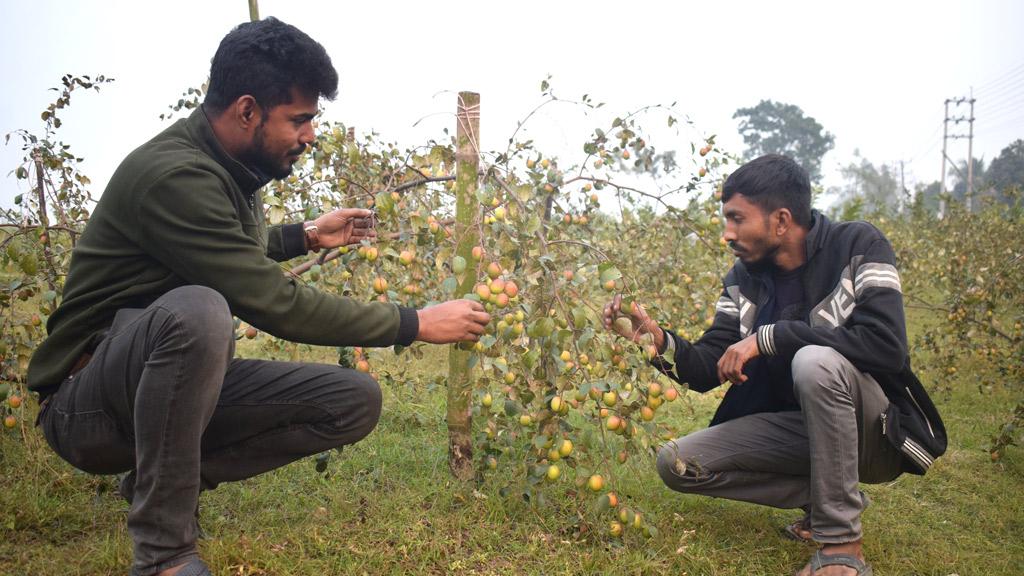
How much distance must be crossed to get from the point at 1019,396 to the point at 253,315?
460cm

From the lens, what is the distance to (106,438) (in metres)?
1.78

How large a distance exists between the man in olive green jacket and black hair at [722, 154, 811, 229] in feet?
3.68

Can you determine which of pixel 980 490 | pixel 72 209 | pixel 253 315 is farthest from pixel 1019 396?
pixel 72 209

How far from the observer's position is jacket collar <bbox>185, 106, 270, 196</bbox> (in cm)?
190

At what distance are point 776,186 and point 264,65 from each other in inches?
64.2

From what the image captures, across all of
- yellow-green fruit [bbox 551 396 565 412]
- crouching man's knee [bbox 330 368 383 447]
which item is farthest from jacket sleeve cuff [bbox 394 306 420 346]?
yellow-green fruit [bbox 551 396 565 412]

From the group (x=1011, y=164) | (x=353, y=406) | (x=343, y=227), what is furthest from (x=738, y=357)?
(x=1011, y=164)

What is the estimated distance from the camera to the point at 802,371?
2170mm

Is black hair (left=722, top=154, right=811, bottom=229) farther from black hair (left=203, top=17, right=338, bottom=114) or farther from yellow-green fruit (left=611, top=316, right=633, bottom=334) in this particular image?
black hair (left=203, top=17, right=338, bottom=114)

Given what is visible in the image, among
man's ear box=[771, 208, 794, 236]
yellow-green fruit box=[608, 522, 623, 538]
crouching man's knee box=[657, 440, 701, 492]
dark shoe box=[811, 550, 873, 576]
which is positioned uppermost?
man's ear box=[771, 208, 794, 236]

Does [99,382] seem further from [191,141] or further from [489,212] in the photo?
[489,212]

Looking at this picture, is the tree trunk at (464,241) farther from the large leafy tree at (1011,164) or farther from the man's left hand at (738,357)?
the large leafy tree at (1011,164)

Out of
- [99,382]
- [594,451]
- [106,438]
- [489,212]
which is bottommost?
[594,451]

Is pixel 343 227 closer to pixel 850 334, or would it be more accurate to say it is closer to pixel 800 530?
pixel 850 334
